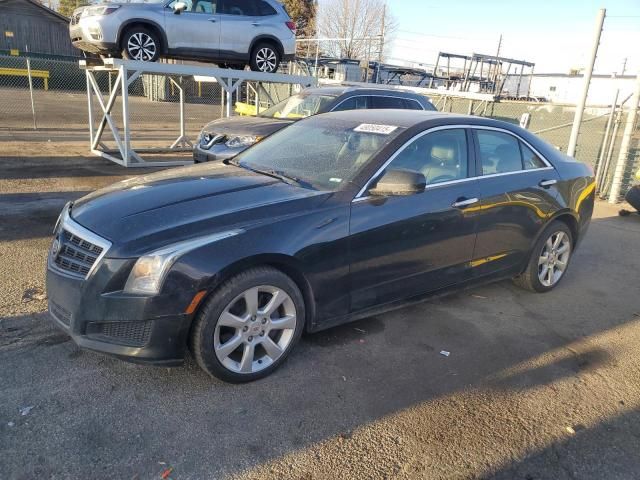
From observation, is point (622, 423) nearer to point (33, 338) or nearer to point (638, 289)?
point (638, 289)

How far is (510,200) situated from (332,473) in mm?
2850

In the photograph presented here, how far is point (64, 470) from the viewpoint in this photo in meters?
2.40

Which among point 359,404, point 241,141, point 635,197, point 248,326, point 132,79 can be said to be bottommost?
point 359,404

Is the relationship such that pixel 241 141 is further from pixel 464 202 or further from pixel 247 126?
pixel 464 202

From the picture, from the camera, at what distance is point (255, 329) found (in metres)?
3.13

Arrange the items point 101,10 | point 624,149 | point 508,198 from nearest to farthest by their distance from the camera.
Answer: point 508,198 < point 101,10 < point 624,149

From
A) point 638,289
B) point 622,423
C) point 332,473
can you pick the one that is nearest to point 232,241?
point 332,473

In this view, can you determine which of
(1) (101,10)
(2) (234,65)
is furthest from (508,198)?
(2) (234,65)

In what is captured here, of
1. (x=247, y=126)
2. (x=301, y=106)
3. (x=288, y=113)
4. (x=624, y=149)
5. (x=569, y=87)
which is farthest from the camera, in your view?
(x=569, y=87)

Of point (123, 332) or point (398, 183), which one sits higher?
point (398, 183)

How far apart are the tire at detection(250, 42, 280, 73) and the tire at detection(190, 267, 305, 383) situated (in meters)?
9.28

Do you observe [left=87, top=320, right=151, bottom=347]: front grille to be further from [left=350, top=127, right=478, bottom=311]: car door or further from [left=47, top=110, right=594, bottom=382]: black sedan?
[left=350, top=127, right=478, bottom=311]: car door

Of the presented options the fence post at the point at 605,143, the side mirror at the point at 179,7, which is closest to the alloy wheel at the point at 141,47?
the side mirror at the point at 179,7

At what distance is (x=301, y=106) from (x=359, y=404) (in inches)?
269
